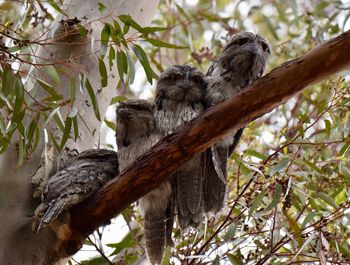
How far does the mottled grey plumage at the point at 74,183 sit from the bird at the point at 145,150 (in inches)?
3.8

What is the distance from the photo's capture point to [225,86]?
2732mm

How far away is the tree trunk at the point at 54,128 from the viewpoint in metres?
2.35

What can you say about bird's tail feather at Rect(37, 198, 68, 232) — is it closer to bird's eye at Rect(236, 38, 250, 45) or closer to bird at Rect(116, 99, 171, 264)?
bird at Rect(116, 99, 171, 264)

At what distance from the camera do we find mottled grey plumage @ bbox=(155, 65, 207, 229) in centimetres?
271

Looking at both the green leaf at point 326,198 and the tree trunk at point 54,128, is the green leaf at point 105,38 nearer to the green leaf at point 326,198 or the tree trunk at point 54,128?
the tree trunk at point 54,128

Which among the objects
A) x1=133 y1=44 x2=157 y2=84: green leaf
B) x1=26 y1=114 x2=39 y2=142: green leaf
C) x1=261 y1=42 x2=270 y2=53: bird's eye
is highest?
x1=261 y1=42 x2=270 y2=53: bird's eye

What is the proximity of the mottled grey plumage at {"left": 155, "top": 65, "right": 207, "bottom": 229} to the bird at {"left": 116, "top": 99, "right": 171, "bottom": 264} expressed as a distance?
4cm

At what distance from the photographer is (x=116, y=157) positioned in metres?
2.96

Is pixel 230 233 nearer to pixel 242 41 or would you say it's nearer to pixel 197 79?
pixel 197 79

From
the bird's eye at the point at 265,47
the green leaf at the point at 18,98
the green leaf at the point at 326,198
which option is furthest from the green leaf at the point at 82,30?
the green leaf at the point at 326,198

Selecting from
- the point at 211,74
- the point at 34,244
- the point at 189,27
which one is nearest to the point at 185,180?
the point at 211,74

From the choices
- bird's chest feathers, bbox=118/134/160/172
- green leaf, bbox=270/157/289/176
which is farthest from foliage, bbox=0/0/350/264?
bird's chest feathers, bbox=118/134/160/172

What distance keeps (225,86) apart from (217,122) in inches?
20.4

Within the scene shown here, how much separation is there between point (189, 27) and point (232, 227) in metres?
2.42
